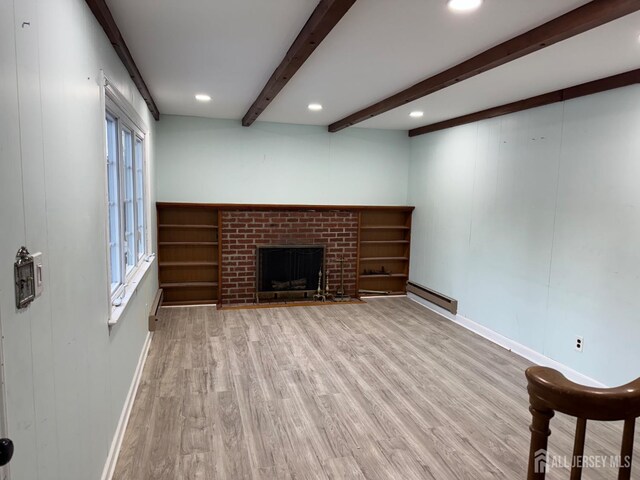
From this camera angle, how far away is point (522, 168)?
4.09 m

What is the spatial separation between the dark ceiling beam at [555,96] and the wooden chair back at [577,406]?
2.95 m

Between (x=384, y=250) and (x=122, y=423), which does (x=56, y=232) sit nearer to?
(x=122, y=423)

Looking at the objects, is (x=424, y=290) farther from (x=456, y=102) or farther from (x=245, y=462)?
(x=245, y=462)

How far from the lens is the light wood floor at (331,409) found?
2367 millimetres

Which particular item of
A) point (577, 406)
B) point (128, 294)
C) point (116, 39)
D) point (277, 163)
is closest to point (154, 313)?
point (128, 294)

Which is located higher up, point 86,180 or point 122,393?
point 86,180

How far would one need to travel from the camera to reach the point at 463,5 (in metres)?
2.06

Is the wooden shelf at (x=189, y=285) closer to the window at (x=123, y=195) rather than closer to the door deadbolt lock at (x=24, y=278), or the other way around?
the window at (x=123, y=195)

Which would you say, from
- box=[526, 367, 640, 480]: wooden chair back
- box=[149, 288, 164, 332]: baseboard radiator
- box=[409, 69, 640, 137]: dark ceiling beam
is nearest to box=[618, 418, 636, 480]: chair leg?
box=[526, 367, 640, 480]: wooden chair back

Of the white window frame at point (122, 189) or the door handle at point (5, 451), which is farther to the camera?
the white window frame at point (122, 189)

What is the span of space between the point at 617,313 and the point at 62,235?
3614 mm

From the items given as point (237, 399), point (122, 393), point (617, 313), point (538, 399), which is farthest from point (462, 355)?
point (538, 399)

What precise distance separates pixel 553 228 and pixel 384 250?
9.60 feet

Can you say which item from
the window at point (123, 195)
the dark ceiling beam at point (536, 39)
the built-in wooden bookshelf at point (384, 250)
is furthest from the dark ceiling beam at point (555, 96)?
the window at point (123, 195)
